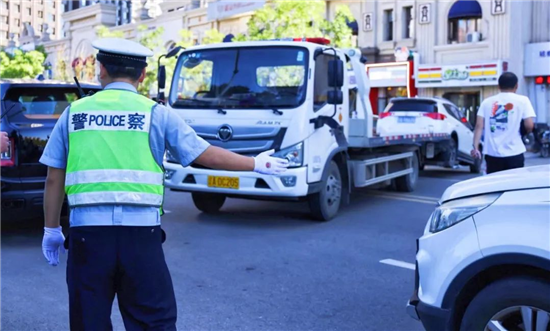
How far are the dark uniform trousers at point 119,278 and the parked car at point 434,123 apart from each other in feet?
39.1

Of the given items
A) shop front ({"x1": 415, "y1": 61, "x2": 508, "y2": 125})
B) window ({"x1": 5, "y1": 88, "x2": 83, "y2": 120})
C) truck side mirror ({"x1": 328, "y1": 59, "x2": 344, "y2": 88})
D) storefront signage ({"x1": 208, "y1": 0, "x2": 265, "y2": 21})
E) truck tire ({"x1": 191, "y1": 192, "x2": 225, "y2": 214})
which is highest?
storefront signage ({"x1": 208, "y1": 0, "x2": 265, "y2": 21})

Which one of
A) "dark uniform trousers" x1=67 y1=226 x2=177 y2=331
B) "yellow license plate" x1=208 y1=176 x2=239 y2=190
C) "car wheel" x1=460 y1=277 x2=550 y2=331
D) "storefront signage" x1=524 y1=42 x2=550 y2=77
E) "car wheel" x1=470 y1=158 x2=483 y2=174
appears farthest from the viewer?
"storefront signage" x1=524 y1=42 x2=550 y2=77

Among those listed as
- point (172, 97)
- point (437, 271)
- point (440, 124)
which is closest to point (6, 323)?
point (437, 271)

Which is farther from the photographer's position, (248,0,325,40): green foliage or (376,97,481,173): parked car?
(248,0,325,40): green foliage

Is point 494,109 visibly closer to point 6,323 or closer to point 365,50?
point 6,323

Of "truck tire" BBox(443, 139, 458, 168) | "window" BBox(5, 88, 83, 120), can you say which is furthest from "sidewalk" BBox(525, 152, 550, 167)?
"window" BBox(5, 88, 83, 120)

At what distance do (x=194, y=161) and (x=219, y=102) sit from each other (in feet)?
18.2

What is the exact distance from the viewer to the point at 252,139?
818cm

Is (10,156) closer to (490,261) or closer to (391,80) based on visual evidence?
(490,261)

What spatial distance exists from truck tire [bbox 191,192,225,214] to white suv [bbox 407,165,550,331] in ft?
20.1

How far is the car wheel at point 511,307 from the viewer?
10.6ft

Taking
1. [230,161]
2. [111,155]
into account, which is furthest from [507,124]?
[111,155]

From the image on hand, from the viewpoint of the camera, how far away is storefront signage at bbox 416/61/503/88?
26500 mm

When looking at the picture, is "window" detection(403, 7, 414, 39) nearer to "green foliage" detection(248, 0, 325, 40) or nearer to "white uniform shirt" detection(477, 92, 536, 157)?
"green foliage" detection(248, 0, 325, 40)
